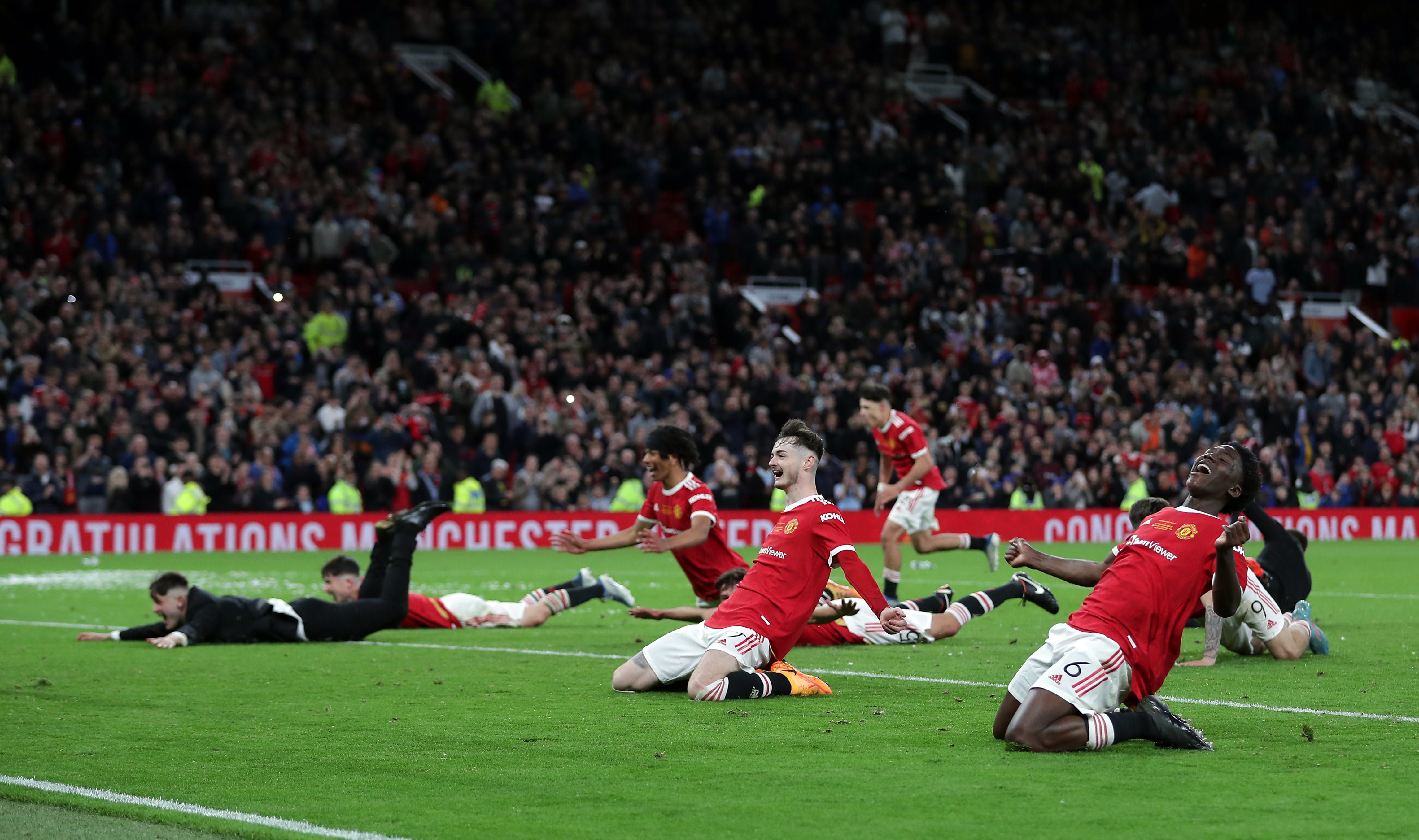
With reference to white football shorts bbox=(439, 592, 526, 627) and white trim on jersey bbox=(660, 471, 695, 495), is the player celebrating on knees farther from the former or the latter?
white trim on jersey bbox=(660, 471, 695, 495)

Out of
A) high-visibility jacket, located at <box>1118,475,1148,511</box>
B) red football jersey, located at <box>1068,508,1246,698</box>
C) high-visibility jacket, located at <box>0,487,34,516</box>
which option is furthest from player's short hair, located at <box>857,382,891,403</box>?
high-visibility jacket, located at <box>0,487,34,516</box>

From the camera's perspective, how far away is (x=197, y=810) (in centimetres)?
633

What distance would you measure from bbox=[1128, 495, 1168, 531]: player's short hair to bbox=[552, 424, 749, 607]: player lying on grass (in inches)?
122

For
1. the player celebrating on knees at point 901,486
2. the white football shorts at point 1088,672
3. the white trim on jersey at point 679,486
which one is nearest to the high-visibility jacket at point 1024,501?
the player celebrating on knees at point 901,486

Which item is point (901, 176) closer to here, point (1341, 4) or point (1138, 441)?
point (1138, 441)

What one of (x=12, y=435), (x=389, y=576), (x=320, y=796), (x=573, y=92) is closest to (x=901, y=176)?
(x=573, y=92)

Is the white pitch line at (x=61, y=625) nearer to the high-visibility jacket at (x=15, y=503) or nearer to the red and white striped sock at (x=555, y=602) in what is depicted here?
the red and white striped sock at (x=555, y=602)

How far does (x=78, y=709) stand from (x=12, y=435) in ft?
56.2

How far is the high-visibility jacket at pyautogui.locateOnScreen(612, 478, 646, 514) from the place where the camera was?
27141mm

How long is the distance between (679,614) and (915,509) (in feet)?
Result: 15.0

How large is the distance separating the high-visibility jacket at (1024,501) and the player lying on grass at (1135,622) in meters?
21.5

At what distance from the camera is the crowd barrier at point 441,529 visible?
2483 centimetres

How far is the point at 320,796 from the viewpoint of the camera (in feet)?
21.7

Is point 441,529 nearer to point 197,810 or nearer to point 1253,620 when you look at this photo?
point 1253,620
